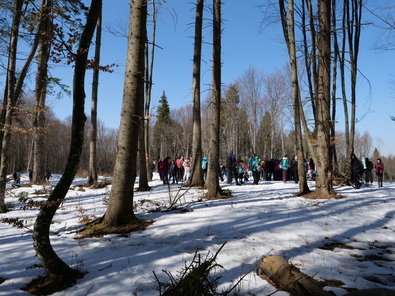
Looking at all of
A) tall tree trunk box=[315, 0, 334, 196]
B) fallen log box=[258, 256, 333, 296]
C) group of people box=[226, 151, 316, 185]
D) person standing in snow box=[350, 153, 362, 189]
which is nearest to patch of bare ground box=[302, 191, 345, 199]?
tall tree trunk box=[315, 0, 334, 196]

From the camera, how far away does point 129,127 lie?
586cm

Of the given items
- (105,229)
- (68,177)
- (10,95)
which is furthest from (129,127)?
(10,95)

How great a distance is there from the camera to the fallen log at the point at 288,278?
278 centimetres

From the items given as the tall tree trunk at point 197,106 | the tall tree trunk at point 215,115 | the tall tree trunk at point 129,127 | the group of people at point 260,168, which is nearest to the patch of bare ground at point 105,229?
the tall tree trunk at point 129,127

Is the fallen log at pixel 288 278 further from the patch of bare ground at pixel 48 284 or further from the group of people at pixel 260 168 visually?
the group of people at pixel 260 168

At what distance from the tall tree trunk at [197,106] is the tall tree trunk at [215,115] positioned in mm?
2811

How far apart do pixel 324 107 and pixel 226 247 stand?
668 cm

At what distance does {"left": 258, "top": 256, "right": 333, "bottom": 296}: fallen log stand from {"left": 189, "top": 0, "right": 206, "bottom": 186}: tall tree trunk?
27.7ft

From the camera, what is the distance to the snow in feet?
11.4

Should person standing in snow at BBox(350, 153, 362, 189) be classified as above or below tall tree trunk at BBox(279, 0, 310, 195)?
below

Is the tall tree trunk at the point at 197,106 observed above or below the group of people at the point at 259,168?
above

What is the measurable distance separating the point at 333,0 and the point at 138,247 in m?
16.0

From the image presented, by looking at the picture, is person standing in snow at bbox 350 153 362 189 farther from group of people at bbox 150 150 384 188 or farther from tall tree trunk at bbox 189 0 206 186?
tall tree trunk at bbox 189 0 206 186

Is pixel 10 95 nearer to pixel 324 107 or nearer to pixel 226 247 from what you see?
pixel 226 247
